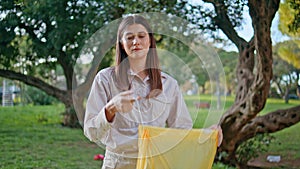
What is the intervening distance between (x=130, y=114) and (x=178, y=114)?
25 centimetres

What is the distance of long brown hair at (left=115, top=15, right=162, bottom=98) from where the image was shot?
1.44 metres

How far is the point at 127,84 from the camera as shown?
4.70 ft

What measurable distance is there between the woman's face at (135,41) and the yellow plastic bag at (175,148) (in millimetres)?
251

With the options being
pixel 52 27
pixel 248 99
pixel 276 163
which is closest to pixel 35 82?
pixel 52 27

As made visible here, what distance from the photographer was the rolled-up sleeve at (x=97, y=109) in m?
1.33

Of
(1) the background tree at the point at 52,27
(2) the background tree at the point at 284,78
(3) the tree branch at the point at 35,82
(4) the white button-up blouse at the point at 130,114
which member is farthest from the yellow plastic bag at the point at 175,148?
(2) the background tree at the point at 284,78

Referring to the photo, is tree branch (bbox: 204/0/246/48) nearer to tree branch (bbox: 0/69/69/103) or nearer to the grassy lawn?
the grassy lawn

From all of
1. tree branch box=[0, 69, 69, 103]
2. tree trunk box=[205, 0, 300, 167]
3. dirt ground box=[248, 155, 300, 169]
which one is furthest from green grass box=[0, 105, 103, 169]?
dirt ground box=[248, 155, 300, 169]

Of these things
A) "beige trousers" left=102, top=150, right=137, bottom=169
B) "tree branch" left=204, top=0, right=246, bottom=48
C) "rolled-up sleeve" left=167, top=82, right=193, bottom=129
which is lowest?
"beige trousers" left=102, top=150, right=137, bottom=169

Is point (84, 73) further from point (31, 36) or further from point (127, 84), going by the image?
point (31, 36)

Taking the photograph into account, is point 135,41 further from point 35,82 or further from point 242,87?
point 35,82

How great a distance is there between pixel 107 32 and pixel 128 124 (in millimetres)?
654

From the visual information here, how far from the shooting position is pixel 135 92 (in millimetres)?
1338

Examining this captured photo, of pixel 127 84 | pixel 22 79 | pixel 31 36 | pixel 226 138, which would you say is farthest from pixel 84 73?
pixel 22 79
